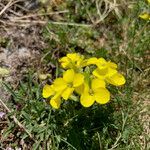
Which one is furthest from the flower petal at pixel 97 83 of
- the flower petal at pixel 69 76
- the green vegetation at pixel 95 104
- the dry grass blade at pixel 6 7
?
the dry grass blade at pixel 6 7

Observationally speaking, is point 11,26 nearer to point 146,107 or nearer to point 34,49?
point 34,49

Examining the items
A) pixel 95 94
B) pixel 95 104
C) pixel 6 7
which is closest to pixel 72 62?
pixel 95 94

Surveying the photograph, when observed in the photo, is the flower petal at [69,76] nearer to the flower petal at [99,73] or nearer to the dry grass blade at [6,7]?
the flower petal at [99,73]

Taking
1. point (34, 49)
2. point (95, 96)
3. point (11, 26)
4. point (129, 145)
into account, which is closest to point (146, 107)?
point (129, 145)

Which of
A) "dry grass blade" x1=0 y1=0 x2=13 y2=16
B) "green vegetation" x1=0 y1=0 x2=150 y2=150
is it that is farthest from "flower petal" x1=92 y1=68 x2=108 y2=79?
"dry grass blade" x1=0 y1=0 x2=13 y2=16

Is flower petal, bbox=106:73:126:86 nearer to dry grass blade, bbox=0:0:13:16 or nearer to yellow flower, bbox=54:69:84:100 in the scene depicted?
yellow flower, bbox=54:69:84:100
